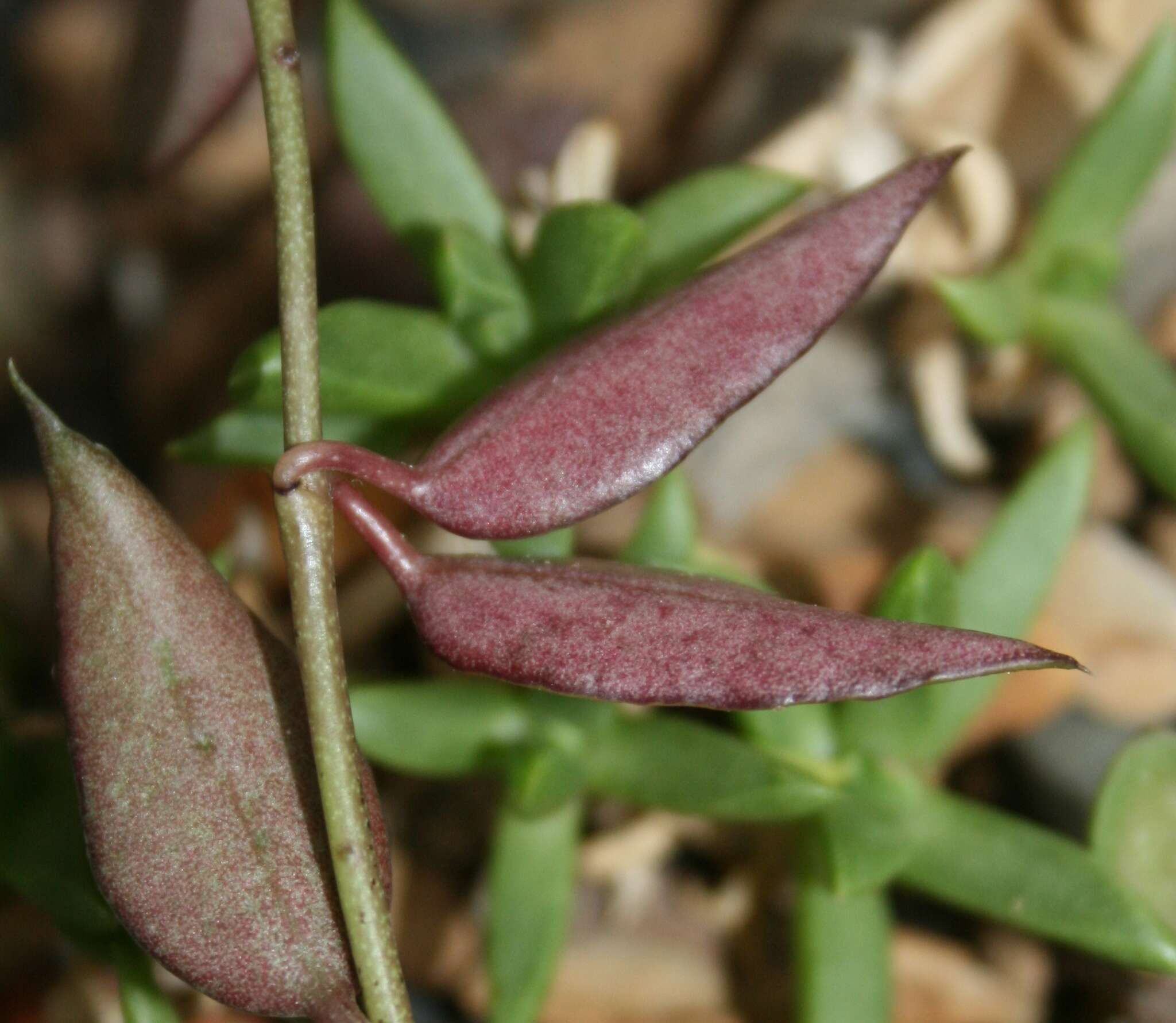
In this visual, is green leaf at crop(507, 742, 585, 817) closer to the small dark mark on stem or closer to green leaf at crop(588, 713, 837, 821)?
green leaf at crop(588, 713, 837, 821)

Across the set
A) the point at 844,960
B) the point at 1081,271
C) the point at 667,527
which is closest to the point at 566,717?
the point at 667,527

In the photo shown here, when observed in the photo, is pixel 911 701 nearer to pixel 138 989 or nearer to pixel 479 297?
pixel 479 297

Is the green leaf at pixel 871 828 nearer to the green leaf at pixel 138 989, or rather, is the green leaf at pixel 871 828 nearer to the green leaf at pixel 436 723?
the green leaf at pixel 436 723

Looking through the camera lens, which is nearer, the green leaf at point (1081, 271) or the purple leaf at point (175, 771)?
the purple leaf at point (175, 771)

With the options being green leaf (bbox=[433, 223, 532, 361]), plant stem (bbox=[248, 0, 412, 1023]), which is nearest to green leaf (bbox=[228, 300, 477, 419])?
green leaf (bbox=[433, 223, 532, 361])

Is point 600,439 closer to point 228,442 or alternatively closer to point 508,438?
point 508,438

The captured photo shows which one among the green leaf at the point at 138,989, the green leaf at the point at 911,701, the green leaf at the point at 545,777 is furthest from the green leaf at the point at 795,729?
the green leaf at the point at 138,989
